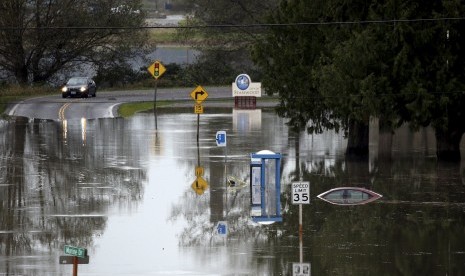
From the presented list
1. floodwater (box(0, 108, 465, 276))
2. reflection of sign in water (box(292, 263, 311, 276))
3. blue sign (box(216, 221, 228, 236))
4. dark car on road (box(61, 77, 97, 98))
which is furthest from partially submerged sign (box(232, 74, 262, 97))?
reflection of sign in water (box(292, 263, 311, 276))

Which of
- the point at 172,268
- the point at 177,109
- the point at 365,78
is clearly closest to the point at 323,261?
the point at 172,268

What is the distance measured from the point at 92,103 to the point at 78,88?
3.49m

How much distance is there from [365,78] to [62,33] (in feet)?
148

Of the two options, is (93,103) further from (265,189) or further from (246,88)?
(265,189)

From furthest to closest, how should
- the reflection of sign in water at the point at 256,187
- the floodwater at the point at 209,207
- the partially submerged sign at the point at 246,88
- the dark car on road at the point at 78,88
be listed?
the dark car on road at the point at 78,88 → the partially submerged sign at the point at 246,88 → the reflection of sign in water at the point at 256,187 → the floodwater at the point at 209,207

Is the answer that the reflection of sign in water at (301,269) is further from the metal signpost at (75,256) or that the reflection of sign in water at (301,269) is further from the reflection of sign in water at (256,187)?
the reflection of sign in water at (256,187)

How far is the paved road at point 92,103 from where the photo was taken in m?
71.9

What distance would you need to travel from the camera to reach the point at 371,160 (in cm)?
5188

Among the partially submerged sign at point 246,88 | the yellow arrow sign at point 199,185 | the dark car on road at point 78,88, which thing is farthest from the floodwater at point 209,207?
the dark car on road at point 78,88

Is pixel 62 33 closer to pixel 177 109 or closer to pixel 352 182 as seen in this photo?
pixel 177 109

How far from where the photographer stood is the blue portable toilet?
3625 cm

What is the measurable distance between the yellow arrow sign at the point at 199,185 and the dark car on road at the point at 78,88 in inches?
1478

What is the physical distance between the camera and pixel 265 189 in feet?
125

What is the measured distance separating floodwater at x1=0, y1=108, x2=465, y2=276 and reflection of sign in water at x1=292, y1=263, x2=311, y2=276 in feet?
0.24
